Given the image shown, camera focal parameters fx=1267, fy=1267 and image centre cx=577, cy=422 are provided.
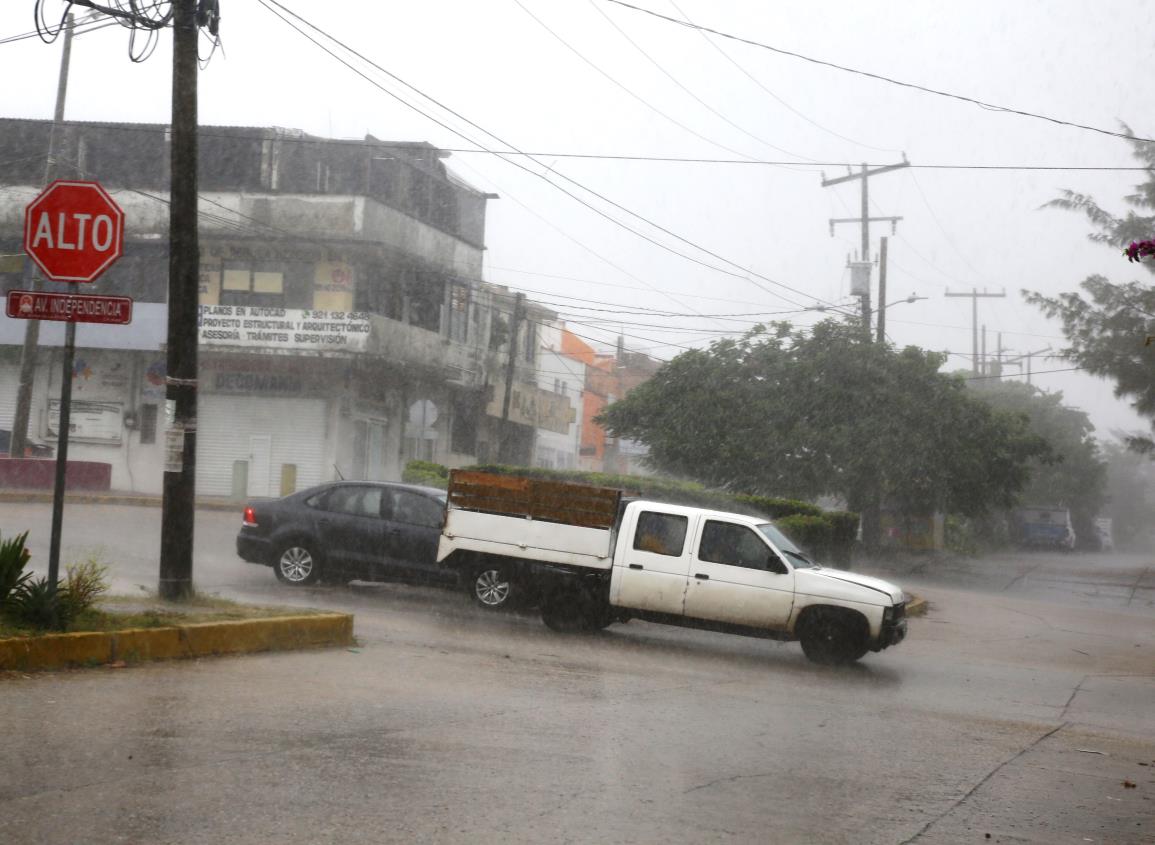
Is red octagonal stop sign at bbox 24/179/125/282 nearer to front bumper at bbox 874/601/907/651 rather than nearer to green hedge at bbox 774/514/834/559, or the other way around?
front bumper at bbox 874/601/907/651

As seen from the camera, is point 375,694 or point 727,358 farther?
point 727,358

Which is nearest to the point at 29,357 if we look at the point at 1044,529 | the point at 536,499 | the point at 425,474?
the point at 425,474

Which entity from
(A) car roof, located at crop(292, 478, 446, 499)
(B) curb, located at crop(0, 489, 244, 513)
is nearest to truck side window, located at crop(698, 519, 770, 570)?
(A) car roof, located at crop(292, 478, 446, 499)

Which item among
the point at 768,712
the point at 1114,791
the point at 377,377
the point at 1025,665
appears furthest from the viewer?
the point at 377,377

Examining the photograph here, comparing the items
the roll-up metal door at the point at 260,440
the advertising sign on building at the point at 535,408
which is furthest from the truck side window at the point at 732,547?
the advertising sign on building at the point at 535,408

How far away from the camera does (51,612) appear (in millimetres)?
9195

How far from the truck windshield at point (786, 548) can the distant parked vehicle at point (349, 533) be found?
3.93 meters

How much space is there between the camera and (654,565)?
13391 millimetres

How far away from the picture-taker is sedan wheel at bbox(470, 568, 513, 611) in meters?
14.3

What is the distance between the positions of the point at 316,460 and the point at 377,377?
10.7 feet

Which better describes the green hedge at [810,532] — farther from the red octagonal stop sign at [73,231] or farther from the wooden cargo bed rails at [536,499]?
the red octagonal stop sign at [73,231]

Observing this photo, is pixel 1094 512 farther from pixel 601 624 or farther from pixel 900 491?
pixel 601 624

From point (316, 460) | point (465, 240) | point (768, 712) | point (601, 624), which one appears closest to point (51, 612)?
point (768, 712)

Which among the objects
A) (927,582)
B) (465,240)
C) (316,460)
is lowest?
(927,582)
